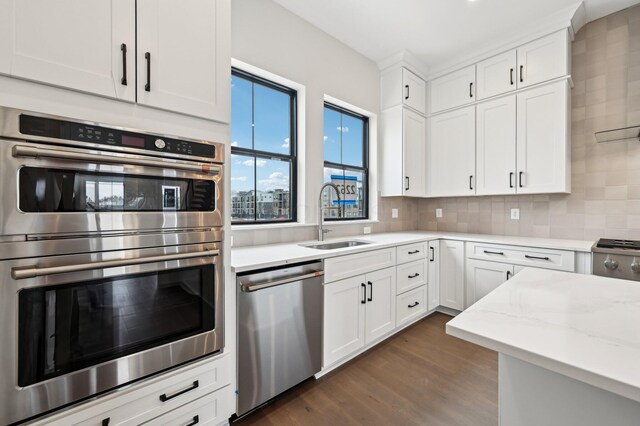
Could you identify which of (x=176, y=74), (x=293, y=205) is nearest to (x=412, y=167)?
(x=293, y=205)

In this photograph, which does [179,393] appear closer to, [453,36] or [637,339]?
[637,339]

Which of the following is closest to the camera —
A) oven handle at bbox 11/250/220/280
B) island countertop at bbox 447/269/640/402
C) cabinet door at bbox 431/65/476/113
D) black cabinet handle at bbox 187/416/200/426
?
island countertop at bbox 447/269/640/402

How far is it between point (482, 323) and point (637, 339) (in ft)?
1.07

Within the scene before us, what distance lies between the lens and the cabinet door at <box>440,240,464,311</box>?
2.98 meters

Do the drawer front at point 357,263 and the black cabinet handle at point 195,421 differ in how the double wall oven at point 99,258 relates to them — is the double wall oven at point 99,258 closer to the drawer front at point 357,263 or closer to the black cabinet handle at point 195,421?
the black cabinet handle at point 195,421

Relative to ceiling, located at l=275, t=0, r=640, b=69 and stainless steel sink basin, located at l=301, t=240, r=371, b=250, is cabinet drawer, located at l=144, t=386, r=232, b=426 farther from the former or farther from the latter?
ceiling, located at l=275, t=0, r=640, b=69

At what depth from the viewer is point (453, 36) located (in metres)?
2.87

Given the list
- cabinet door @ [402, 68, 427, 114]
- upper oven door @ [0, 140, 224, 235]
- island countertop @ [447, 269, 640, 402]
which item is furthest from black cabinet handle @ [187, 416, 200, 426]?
cabinet door @ [402, 68, 427, 114]

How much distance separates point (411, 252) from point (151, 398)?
90.6 inches

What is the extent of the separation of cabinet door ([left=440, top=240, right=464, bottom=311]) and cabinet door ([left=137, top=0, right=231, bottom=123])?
2.67m

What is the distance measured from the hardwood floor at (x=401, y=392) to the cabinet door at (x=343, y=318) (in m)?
0.18

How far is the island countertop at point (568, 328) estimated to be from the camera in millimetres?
553

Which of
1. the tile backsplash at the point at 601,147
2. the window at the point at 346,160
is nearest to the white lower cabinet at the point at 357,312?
the window at the point at 346,160

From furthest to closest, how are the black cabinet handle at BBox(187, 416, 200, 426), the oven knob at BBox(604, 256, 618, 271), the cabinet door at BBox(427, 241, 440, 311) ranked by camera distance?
the cabinet door at BBox(427, 241, 440, 311), the oven knob at BBox(604, 256, 618, 271), the black cabinet handle at BBox(187, 416, 200, 426)
